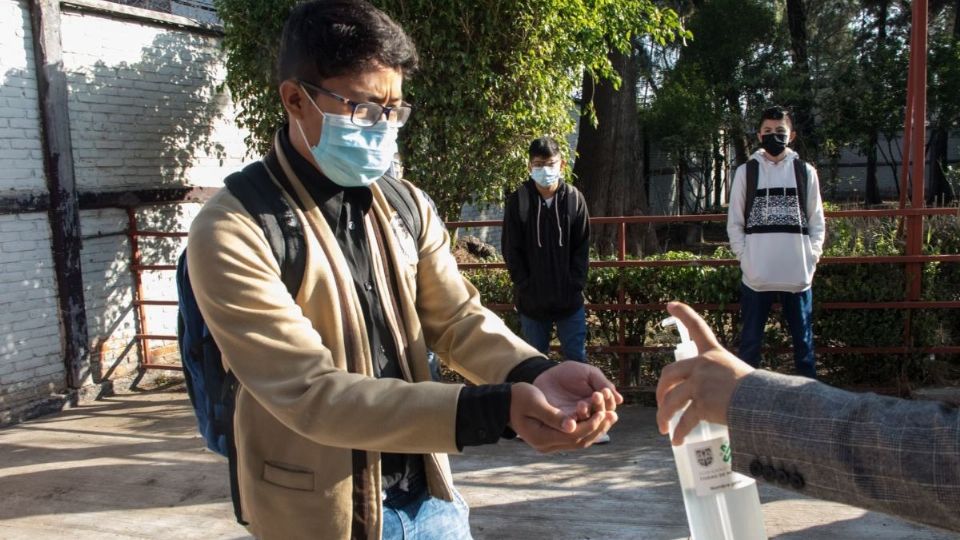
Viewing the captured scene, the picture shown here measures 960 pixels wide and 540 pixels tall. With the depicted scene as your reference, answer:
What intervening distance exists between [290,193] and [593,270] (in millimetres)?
5078

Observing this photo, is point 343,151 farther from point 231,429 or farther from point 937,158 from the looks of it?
point 937,158

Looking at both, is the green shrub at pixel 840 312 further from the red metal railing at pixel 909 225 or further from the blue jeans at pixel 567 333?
the blue jeans at pixel 567 333

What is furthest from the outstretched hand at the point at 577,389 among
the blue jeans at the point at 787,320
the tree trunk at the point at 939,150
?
the tree trunk at the point at 939,150

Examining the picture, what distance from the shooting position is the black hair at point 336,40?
1871mm

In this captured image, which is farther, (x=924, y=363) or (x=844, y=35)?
(x=844, y=35)

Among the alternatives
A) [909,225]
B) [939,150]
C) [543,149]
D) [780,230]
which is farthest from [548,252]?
[939,150]

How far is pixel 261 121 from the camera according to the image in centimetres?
789

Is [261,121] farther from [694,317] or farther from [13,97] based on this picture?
[694,317]

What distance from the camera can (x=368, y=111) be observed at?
2.03 metres

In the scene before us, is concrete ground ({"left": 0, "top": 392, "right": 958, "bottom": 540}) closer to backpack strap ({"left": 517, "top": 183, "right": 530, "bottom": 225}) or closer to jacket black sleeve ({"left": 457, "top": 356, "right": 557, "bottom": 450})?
backpack strap ({"left": 517, "top": 183, "right": 530, "bottom": 225})

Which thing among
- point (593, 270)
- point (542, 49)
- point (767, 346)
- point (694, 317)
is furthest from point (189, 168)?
point (694, 317)

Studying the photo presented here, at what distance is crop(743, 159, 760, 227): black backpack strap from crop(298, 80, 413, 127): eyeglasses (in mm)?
4006

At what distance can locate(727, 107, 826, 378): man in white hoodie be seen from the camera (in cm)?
559

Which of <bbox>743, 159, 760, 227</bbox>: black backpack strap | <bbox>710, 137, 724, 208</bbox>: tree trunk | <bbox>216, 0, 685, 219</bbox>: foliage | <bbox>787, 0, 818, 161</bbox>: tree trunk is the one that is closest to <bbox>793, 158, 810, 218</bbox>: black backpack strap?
<bbox>743, 159, 760, 227</bbox>: black backpack strap
